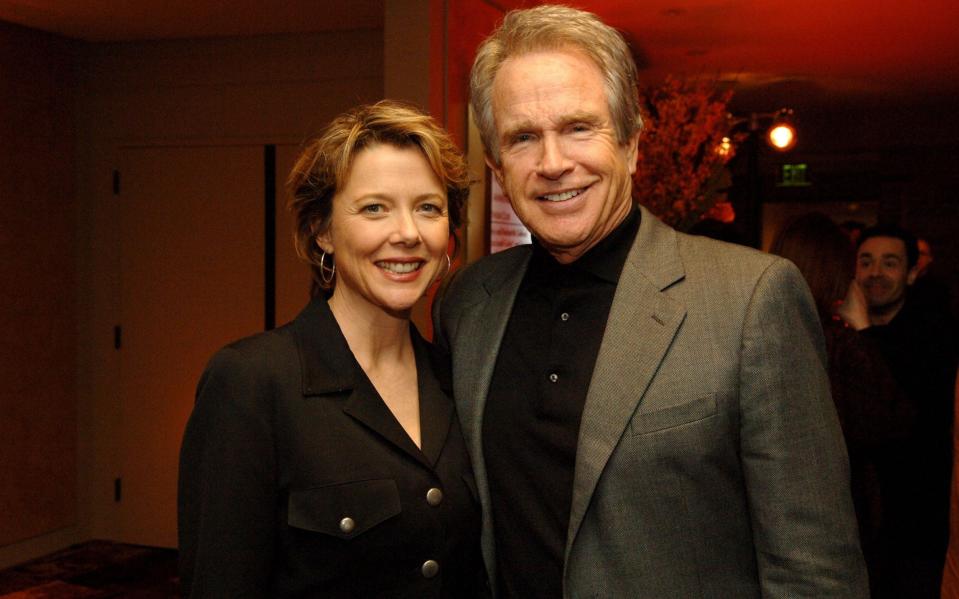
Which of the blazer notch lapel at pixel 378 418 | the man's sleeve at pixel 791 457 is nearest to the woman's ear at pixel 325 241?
the blazer notch lapel at pixel 378 418

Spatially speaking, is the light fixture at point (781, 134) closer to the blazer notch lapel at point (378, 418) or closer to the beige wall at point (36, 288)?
the beige wall at point (36, 288)

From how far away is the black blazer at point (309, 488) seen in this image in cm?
162

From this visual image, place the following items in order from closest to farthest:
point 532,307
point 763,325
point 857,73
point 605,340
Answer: point 763,325 → point 605,340 → point 532,307 → point 857,73

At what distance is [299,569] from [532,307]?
668 millimetres

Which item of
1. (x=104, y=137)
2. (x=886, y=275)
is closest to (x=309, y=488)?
(x=886, y=275)

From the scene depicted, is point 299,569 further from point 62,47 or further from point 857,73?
point 857,73

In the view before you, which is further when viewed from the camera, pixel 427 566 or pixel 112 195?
pixel 112 195

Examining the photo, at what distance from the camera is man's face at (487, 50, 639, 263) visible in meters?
1.71

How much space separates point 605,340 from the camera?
1622mm

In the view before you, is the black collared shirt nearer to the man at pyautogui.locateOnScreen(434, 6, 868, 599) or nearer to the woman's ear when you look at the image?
the man at pyautogui.locateOnScreen(434, 6, 868, 599)

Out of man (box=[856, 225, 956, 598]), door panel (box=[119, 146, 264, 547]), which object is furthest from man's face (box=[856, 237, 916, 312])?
door panel (box=[119, 146, 264, 547])

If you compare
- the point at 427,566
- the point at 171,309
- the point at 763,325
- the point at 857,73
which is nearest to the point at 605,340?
the point at 763,325

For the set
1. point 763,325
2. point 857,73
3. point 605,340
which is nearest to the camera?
point 763,325

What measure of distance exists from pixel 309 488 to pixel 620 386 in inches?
23.0
